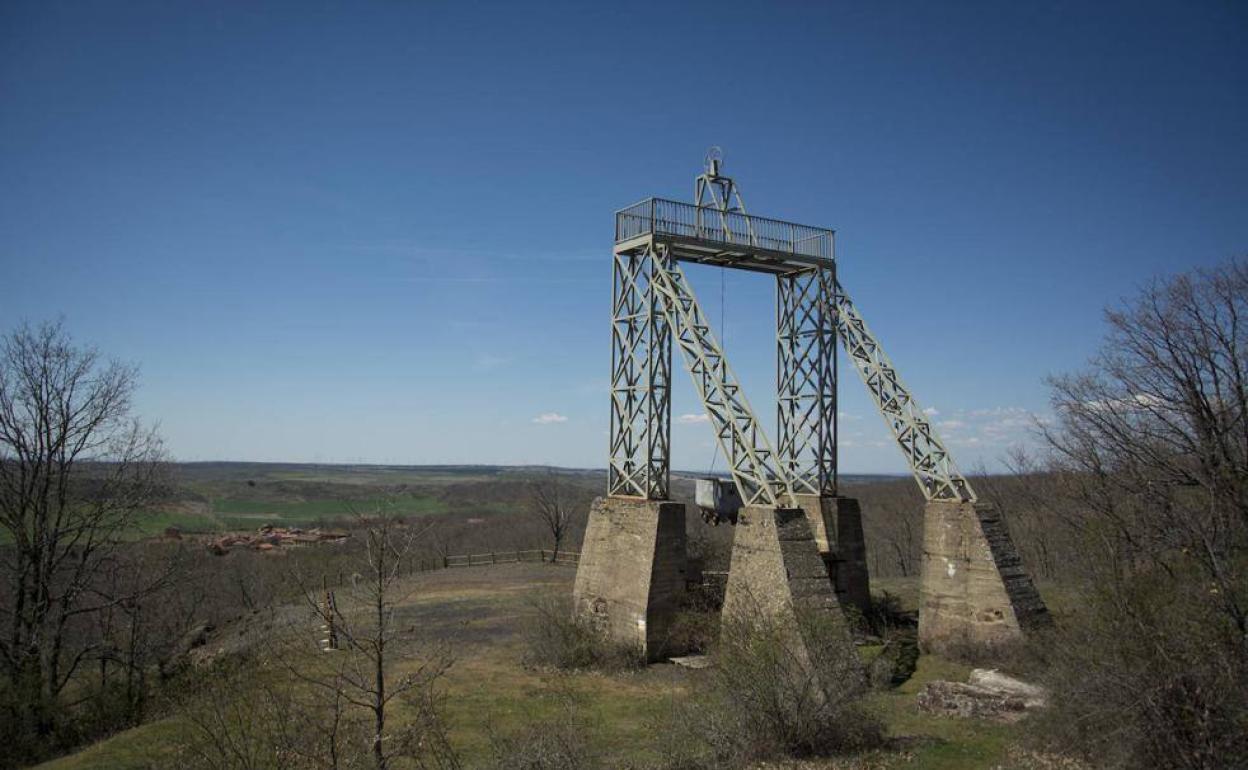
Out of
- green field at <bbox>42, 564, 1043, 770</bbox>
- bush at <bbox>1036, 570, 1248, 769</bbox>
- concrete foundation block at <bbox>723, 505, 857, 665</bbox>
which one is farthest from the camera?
concrete foundation block at <bbox>723, 505, 857, 665</bbox>

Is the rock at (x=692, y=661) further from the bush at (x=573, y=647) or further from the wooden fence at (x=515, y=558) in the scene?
the wooden fence at (x=515, y=558)

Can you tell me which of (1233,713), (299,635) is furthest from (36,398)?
(1233,713)

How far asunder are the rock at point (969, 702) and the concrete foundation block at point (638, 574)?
5.37m

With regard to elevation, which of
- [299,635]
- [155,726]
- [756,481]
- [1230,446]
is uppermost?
[1230,446]

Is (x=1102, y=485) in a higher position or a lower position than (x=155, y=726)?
higher

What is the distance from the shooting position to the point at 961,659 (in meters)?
14.2

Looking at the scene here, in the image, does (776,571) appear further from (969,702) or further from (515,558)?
(515,558)

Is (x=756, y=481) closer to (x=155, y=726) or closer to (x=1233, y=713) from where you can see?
(x=1233, y=713)

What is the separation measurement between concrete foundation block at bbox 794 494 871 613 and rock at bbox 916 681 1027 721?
4.73 m

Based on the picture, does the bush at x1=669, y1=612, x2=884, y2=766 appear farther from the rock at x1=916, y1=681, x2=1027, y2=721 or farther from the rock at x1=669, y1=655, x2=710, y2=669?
the rock at x1=669, y1=655, x2=710, y2=669

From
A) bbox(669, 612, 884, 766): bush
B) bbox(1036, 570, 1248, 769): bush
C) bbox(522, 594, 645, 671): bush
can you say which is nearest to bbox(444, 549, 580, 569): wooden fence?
bbox(522, 594, 645, 671): bush

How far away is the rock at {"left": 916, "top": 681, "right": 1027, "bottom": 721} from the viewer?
37.3 ft

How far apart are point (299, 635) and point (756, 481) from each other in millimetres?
8604

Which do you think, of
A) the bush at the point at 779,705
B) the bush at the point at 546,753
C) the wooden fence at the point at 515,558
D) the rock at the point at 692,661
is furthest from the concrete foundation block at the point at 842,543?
the wooden fence at the point at 515,558
